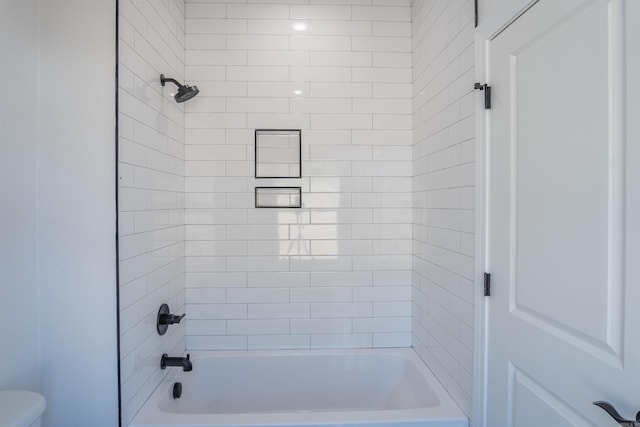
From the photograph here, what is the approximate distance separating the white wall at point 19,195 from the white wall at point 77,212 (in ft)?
0.09

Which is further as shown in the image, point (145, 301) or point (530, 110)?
point (145, 301)

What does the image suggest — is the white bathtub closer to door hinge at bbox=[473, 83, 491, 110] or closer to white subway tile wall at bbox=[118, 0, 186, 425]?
white subway tile wall at bbox=[118, 0, 186, 425]

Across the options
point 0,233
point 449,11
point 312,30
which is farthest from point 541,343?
point 312,30

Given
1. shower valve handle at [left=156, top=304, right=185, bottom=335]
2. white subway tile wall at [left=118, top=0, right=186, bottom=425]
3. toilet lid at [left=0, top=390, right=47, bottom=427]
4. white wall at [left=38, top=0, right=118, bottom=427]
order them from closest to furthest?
toilet lid at [left=0, top=390, right=47, bottom=427] → white wall at [left=38, top=0, right=118, bottom=427] → white subway tile wall at [left=118, top=0, right=186, bottom=425] → shower valve handle at [left=156, top=304, right=185, bottom=335]

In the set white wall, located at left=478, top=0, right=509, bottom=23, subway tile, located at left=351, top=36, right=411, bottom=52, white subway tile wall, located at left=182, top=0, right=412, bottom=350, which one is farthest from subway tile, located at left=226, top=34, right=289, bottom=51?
white wall, located at left=478, top=0, right=509, bottom=23

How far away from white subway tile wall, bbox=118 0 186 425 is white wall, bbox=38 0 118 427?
0.18 ft

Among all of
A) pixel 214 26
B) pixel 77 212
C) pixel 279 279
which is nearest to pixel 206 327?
pixel 279 279

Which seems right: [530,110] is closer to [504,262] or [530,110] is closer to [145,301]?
[504,262]

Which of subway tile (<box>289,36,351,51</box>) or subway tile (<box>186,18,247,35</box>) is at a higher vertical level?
subway tile (<box>186,18,247,35</box>)

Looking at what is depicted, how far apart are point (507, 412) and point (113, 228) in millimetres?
1653

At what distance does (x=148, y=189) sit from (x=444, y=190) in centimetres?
146

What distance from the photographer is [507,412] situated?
1.16m

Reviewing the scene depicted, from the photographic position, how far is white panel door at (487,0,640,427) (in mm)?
755

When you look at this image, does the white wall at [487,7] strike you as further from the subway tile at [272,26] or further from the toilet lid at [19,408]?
the toilet lid at [19,408]
